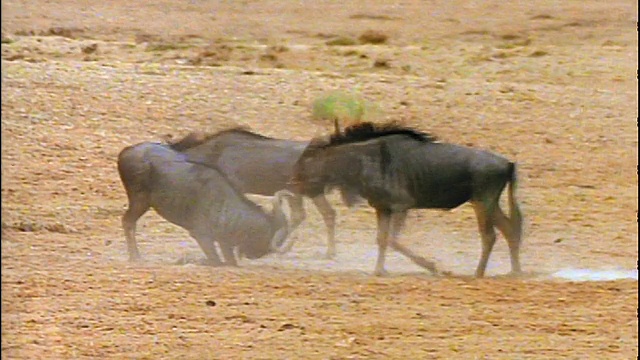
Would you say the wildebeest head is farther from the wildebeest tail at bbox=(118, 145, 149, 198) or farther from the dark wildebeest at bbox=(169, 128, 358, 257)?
the wildebeest tail at bbox=(118, 145, 149, 198)

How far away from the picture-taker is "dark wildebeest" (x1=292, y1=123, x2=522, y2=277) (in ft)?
31.7

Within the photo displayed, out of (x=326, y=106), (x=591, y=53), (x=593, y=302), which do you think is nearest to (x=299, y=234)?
(x=593, y=302)

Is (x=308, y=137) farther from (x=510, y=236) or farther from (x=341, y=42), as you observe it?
(x=341, y=42)

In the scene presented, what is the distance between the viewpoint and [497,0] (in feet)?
70.4

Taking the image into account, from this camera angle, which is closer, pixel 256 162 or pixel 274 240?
pixel 274 240

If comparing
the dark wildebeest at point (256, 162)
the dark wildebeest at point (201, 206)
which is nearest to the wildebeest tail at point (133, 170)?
the dark wildebeest at point (201, 206)

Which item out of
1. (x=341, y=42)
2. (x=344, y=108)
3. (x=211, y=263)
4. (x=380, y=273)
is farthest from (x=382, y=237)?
(x=341, y=42)

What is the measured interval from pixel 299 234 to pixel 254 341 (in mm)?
3300

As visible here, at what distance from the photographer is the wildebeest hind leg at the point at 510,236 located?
9.77 m

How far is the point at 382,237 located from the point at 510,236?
3.09 ft

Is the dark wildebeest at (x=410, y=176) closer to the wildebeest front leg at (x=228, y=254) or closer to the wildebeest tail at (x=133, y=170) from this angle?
the wildebeest front leg at (x=228, y=254)

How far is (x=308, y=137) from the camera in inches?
547

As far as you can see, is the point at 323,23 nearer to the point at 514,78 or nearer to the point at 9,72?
the point at 514,78

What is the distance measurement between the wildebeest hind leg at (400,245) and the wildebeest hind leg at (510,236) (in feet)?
1.81
